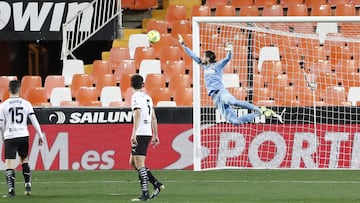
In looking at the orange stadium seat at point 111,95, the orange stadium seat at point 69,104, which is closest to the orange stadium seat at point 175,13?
the orange stadium seat at point 111,95

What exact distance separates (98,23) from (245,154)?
230 inches

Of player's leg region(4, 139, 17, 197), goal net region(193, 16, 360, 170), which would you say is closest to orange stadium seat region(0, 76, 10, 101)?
goal net region(193, 16, 360, 170)

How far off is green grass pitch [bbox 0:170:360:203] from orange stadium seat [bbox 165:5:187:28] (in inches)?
220

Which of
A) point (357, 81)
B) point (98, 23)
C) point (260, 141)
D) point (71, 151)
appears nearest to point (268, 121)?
point (260, 141)

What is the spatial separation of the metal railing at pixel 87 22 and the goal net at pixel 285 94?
143 inches

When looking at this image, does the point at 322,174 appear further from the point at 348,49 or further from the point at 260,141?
the point at 348,49

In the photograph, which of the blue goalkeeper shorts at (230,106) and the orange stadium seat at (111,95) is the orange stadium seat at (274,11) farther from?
the blue goalkeeper shorts at (230,106)

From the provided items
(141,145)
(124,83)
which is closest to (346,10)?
(124,83)

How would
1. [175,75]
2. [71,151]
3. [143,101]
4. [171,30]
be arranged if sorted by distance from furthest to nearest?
[171,30] < [175,75] < [71,151] < [143,101]

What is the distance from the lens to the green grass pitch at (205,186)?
16141 mm

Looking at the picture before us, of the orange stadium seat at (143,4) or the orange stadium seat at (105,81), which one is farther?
the orange stadium seat at (143,4)

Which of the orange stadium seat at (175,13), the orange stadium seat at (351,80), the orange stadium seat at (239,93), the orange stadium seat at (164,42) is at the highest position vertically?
the orange stadium seat at (175,13)

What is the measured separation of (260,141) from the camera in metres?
21.3

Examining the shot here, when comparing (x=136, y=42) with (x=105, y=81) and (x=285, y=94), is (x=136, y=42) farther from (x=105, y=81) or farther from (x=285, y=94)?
(x=285, y=94)
